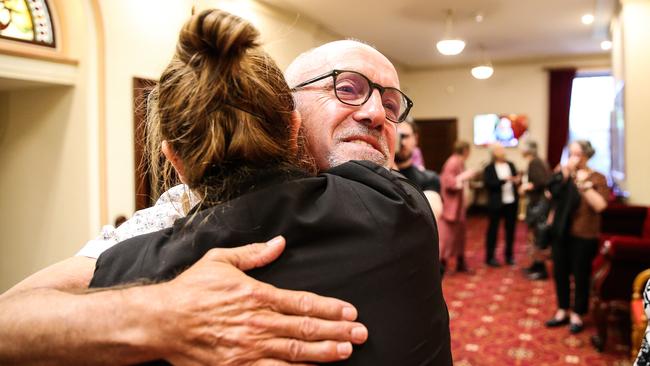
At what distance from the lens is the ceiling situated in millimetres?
7262

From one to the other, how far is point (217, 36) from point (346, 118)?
0.59m

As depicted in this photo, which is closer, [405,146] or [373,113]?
[373,113]

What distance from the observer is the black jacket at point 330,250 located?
2.39ft

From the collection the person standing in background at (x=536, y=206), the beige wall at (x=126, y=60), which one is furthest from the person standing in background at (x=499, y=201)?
the beige wall at (x=126, y=60)

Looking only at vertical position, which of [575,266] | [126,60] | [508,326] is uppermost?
[126,60]

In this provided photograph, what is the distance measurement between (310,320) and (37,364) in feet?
1.29

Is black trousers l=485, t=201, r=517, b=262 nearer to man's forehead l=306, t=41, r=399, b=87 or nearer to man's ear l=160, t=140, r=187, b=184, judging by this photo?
man's forehead l=306, t=41, r=399, b=87

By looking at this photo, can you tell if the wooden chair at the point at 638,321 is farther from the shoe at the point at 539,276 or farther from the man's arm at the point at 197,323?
the shoe at the point at 539,276

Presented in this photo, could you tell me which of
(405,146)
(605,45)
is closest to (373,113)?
(405,146)

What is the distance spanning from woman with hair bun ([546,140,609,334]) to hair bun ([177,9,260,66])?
13.1 ft

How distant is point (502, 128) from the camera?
11930mm

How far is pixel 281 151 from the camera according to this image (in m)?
0.81

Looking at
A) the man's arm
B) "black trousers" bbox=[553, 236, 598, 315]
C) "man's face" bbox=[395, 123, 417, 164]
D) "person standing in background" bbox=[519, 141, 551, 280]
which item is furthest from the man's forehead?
"person standing in background" bbox=[519, 141, 551, 280]

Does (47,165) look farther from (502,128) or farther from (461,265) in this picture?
(502,128)
